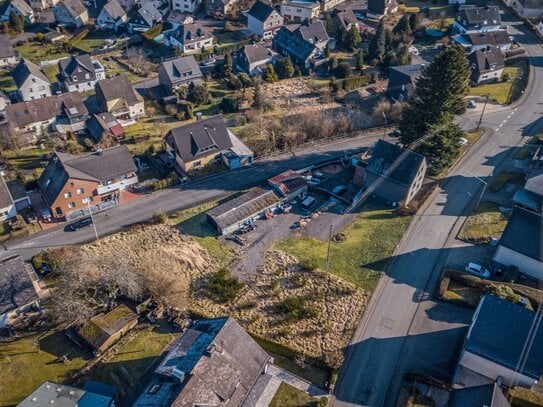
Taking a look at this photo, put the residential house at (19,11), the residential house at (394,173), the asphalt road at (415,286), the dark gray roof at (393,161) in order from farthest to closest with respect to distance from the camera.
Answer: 1. the residential house at (19,11)
2. the residential house at (394,173)
3. the dark gray roof at (393,161)
4. the asphalt road at (415,286)

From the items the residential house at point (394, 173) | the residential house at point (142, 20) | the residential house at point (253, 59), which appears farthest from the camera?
the residential house at point (142, 20)

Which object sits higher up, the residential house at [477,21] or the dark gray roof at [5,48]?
the residential house at [477,21]

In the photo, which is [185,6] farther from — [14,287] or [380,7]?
[14,287]

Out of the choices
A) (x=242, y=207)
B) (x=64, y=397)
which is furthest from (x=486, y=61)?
(x=64, y=397)

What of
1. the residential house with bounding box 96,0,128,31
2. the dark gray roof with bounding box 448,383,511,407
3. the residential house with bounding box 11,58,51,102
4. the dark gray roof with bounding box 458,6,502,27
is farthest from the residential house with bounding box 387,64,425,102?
the residential house with bounding box 96,0,128,31

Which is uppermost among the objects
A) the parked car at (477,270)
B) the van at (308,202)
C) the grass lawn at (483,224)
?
the grass lawn at (483,224)

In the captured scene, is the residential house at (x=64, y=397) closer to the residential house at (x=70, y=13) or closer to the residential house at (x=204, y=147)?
the residential house at (x=204, y=147)

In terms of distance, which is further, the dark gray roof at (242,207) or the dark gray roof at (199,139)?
the dark gray roof at (199,139)

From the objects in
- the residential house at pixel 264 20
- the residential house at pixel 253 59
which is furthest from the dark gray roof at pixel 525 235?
the residential house at pixel 264 20
